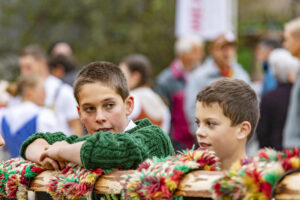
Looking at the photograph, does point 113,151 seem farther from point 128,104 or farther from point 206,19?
point 206,19

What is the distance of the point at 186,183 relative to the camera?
2.46 meters

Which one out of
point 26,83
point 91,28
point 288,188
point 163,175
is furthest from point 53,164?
point 91,28

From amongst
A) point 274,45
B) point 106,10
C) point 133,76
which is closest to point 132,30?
point 106,10

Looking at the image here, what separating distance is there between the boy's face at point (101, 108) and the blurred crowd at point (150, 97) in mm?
2600

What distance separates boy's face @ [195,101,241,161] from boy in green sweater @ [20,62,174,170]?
30 centimetres

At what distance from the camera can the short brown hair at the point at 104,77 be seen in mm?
3656

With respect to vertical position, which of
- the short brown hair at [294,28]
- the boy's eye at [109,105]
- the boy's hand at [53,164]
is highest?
the short brown hair at [294,28]

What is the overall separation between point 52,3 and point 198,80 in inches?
516

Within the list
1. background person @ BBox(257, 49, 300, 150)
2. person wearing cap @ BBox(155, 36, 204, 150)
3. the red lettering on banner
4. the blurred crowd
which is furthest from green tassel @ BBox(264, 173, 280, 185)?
the red lettering on banner

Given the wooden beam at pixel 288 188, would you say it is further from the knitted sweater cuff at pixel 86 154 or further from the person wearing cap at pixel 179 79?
the person wearing cap at pixel 179 79

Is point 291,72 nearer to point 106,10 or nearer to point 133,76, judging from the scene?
point 133,76

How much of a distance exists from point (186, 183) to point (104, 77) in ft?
4.33

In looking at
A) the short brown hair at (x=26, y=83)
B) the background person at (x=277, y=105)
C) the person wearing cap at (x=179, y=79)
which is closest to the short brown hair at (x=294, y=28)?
the background person at (x=277, y=105)

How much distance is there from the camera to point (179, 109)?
348 inches
